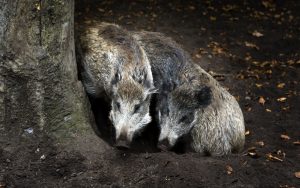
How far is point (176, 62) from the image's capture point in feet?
17.1

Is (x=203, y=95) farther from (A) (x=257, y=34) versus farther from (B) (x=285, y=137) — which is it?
(A) (x=257, y=34)

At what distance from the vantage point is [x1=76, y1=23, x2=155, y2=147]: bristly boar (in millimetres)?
4602

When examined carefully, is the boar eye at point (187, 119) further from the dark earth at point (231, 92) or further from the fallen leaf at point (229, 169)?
the fallen leaf at point (229, 169)

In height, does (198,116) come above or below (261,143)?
above

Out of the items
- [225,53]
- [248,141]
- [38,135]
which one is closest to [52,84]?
[38,135]

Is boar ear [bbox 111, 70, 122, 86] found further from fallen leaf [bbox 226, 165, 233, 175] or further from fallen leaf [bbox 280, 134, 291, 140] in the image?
fallen leaf [bbox 280, 134, 291, 140]

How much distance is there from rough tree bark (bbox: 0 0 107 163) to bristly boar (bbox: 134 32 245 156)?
839 mm

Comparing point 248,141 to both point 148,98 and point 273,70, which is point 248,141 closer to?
point 148,98

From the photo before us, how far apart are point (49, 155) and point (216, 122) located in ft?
5.35

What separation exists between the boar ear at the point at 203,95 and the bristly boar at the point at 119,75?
18.0 inches

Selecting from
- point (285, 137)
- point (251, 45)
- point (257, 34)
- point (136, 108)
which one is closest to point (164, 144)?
point (136, 108)

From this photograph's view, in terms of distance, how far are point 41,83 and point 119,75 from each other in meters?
0.83

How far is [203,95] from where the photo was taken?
4.93 meters

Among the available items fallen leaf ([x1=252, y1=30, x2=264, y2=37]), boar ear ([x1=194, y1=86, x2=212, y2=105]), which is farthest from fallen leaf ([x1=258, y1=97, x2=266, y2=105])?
fallen leaf ([x1=252, y1=30, x2=264, y2=37])
